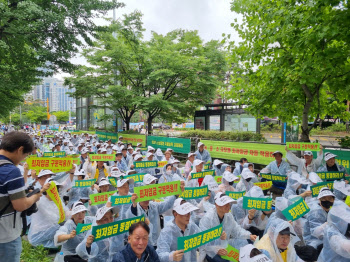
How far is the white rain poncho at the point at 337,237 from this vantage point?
124 inches

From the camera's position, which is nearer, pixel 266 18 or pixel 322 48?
pixel 322 48

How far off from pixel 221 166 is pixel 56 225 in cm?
491

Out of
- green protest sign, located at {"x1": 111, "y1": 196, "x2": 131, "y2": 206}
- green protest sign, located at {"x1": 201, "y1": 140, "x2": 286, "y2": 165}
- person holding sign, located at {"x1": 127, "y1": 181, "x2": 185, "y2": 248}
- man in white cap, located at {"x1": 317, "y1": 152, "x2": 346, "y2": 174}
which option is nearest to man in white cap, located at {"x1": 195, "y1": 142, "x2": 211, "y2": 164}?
green protest sign, located at {"x1": 201, "y1": 140, "x2": 286, "y2": 165}

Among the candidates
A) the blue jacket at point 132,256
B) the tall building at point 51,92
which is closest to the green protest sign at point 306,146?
the blue jacket at point 132,256

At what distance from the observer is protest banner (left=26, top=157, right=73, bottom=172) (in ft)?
16.5

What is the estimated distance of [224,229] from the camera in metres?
4.15

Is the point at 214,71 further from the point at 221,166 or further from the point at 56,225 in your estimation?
the point at 56,225

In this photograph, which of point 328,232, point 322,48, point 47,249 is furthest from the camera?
point 322,48

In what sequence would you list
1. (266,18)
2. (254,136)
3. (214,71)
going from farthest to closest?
(214,71)
(254,136)
(266,18)

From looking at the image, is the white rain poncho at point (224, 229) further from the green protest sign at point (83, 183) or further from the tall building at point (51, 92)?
the tall building at point (51, 92)

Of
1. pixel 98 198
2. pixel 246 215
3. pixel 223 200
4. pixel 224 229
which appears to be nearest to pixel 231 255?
pixel 224 229

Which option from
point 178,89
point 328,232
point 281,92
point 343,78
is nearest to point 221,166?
point 281,92

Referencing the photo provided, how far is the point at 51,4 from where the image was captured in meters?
7.97

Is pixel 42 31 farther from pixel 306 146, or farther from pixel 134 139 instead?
pixel 134 139
